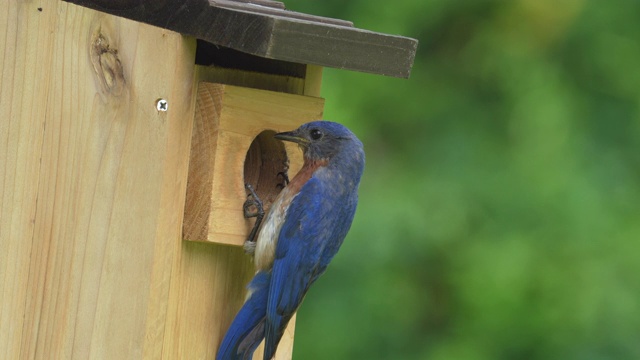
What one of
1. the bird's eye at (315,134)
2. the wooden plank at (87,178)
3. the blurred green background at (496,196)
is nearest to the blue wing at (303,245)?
the bird's eye at (315,134)

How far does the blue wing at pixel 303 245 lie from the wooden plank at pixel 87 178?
37 centimetres

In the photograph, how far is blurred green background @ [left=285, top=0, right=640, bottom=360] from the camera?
5.12m

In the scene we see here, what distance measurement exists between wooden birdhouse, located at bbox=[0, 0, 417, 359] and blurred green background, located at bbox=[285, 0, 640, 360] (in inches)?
70.8

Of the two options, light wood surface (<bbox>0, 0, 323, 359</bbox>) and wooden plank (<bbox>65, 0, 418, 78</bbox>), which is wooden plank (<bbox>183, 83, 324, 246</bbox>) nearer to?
light wood surface (<bbox>0, 0, 323, 359</bbox>)

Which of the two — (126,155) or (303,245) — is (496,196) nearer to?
(303,245)

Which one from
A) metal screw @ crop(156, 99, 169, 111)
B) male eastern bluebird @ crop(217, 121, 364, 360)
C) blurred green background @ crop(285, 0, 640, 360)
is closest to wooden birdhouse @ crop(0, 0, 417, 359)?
metal screw @ crop(156, 99, 169, 111)

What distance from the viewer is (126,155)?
3139mm

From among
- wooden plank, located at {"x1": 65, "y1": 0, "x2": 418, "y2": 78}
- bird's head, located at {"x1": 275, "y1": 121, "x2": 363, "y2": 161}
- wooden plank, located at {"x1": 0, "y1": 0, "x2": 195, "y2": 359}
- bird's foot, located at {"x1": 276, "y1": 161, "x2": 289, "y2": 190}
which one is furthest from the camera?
bird's foot, located at {"x1": 276, "y1": 161, "x2": 289, "y2": 190}

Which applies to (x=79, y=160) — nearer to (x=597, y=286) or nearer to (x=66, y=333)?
(x=66, y=333)

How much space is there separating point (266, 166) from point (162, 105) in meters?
0.83

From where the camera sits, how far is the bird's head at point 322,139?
3.53 m

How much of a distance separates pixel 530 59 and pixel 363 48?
2232mm

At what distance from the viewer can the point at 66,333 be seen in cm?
322

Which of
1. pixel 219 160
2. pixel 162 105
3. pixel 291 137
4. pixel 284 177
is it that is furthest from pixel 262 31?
pixel 284 177
